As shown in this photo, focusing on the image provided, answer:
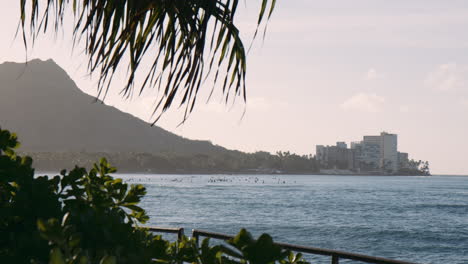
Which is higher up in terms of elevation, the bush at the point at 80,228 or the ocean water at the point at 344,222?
the bush at the point at 80,228

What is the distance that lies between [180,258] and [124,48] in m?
1.16

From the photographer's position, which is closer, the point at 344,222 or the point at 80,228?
the point at 80,228

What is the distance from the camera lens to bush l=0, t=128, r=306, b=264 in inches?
41.1

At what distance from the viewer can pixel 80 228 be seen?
1462 millimetres

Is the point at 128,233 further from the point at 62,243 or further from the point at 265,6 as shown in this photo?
the point at 265,6

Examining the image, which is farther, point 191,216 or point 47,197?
point 191,216

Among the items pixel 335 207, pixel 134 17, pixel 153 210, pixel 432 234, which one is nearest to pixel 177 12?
pixel 134 17

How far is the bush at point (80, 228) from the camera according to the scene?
1043 mm

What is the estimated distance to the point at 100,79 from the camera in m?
2.59

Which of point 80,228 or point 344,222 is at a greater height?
point 80,228

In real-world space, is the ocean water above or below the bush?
below

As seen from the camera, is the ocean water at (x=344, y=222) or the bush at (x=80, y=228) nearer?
the bush at (x=80, y=228)

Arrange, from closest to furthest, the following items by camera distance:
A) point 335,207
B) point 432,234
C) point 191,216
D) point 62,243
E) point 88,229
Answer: point 62,243 → point 88,229 → point 432,234 → point 191,216 → point 335,207

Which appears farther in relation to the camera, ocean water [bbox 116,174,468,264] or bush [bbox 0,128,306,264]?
ocean water [bbox 116,174,468,264]
